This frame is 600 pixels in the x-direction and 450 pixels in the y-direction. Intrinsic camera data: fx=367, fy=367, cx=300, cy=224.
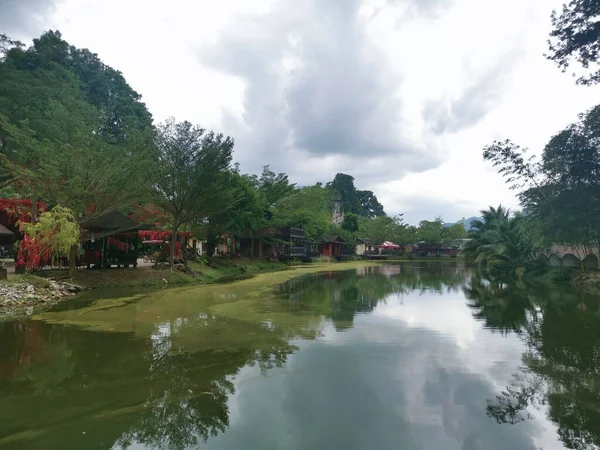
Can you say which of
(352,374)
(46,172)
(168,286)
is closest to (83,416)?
(352,374)

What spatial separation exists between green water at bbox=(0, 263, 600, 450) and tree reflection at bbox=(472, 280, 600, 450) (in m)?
0.03

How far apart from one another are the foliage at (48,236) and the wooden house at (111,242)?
124 inches

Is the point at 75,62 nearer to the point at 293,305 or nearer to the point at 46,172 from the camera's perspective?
the point at 46,172

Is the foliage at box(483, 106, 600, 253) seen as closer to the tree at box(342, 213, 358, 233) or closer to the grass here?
the grass

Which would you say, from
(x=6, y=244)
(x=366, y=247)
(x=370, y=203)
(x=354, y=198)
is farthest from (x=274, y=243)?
(x=370, y=203)

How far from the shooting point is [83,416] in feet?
15.2

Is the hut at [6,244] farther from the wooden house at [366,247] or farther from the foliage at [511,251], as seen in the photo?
the wooden house at [366,247]

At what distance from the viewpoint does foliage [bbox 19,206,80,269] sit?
47.3 feet

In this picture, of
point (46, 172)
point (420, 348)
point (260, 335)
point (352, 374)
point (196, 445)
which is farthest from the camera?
point (46, 172)

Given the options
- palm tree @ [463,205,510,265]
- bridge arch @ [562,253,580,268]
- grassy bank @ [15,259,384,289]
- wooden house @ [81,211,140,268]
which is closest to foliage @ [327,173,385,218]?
palm tree @ [463,205,510,265]

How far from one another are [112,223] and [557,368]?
1971cm

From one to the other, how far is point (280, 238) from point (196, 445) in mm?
36547

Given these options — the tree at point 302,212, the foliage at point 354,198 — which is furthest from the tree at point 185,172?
the foliage at point 354,198

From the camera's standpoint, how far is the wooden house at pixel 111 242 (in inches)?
752
